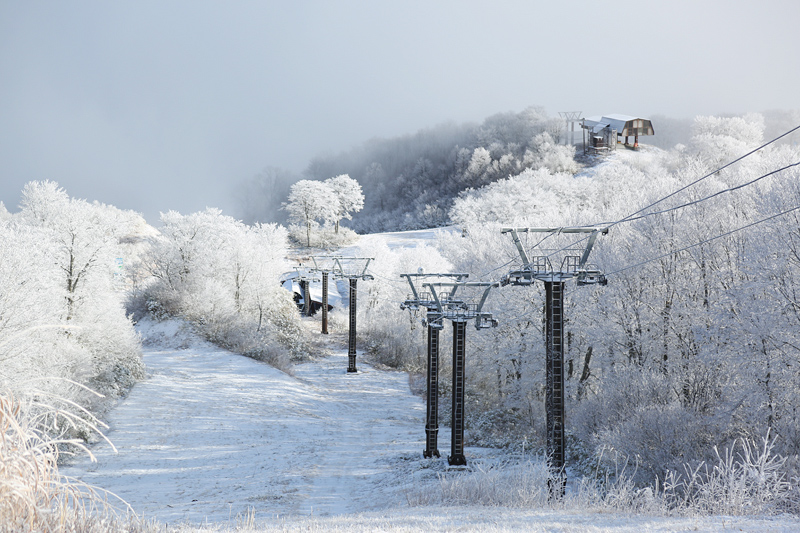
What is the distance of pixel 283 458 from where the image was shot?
19719 millimetres

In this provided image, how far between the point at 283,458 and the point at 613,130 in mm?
112533

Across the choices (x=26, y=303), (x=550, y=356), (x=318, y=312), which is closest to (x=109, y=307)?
(x=26, y=303)

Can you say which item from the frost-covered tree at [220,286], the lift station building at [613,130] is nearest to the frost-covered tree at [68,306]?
the frost-covered tree at [220,286]

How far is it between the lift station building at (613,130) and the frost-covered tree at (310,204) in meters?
63.8

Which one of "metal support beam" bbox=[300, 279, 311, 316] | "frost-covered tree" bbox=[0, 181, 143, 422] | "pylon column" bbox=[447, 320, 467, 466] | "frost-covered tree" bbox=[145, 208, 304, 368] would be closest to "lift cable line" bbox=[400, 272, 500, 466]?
"pylon column" bbox=[447, 320, 467, 466]

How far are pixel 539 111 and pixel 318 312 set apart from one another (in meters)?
122

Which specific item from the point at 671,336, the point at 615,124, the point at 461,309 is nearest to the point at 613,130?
the point at 615,124

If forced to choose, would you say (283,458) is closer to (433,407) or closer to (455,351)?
(433,407)

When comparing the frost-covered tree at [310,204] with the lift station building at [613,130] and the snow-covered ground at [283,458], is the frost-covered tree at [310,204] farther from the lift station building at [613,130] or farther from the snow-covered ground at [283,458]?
the lift station building at [613,130]

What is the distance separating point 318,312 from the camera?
204 feet

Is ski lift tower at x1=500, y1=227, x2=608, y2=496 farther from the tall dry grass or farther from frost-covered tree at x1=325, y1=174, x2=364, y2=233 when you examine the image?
frost-covered tree at x1=325, y1=174, x2=364, y2=233

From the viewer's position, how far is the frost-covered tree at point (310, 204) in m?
81.6

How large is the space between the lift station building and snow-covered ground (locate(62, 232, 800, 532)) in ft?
313

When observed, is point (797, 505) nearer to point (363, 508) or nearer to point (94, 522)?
point (94, 522)
